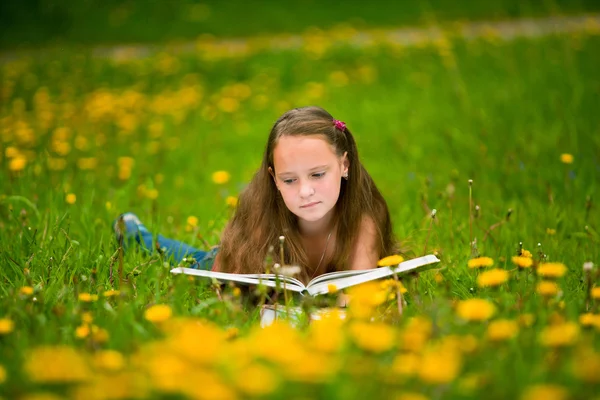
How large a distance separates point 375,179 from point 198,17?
7.34 meters

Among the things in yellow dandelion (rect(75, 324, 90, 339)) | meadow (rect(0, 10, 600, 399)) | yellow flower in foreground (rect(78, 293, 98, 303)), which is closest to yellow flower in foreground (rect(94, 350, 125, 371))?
meadow (rect(0, 10, 600, 399))

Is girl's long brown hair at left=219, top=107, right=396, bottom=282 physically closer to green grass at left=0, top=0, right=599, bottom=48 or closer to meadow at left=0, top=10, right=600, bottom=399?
meadow at left=0, top=10, right=600, bottom=399

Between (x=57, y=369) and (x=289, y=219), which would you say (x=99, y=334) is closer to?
(x=57, y=369)

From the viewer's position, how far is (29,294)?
165 cm

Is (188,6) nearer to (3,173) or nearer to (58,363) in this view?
(3,173)

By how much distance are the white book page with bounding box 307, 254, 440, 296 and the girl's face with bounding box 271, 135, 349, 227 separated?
0.88 feet

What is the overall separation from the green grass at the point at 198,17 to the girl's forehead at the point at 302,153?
715cm

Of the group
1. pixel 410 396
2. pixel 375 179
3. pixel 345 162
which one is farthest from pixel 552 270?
pixel 375 179

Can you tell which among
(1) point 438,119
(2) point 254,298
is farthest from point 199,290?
(1) point 438,119

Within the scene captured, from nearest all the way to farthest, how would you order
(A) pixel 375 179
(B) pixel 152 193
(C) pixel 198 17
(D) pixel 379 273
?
(D) pixel 379 273 < (B) pixel 152 193 < (A) pixel 375 179 < (C) pixel 198 17

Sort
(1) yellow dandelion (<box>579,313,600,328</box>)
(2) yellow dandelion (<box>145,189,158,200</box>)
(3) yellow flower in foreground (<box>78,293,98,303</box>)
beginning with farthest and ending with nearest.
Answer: (2) yellow dandelion (<box>145,189,158,200</box>) → (3) yellow flower in foreground (<box>78,293,98,303</box>) → (1) yellow dandelion (<box>579,313,600,328</box>)

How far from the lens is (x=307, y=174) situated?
2.05m

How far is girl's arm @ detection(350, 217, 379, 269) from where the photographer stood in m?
2.23

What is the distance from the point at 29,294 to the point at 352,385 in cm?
93
